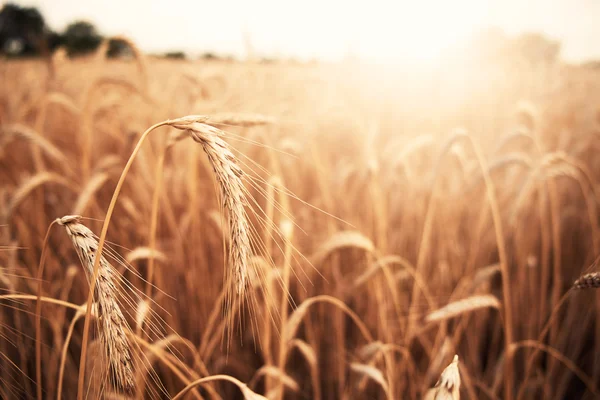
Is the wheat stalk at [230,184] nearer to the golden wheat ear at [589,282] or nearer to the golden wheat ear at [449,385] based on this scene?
the golden wheat ear at [449,385]

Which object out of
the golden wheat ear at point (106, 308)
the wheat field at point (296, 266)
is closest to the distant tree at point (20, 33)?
the wheat field at point (296, 266)

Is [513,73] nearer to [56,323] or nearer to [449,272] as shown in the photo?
[449,272]

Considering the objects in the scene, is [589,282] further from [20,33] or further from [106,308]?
[20,33]

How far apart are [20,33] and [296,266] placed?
43.8 feet

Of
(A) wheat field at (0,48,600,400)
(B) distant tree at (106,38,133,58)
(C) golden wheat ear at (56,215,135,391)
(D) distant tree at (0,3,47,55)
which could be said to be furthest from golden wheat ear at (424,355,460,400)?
(D) distant tree at (0,3,47,55)

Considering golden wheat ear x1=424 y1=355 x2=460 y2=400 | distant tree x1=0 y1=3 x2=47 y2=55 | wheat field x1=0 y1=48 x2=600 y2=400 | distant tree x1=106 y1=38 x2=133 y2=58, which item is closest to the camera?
golden wheat ear x1=424 y1=355 x2=460 y2=400

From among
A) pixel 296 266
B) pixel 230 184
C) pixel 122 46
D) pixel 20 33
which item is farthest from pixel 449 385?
pixel 20 33

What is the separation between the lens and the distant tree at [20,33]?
2.10 m

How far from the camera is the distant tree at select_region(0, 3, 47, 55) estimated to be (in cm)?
210

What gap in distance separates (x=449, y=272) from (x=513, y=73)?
7.06 meters

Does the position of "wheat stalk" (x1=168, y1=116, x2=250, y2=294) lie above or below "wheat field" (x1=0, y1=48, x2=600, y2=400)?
above

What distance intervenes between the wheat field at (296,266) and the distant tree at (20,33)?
1.02 ft

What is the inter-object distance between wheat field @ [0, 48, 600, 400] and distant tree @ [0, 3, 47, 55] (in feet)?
1.02

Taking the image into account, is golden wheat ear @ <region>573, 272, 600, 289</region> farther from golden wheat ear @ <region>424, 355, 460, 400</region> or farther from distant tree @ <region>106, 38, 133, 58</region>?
distant tree @ <region>106, 38, 133, 58</region>
